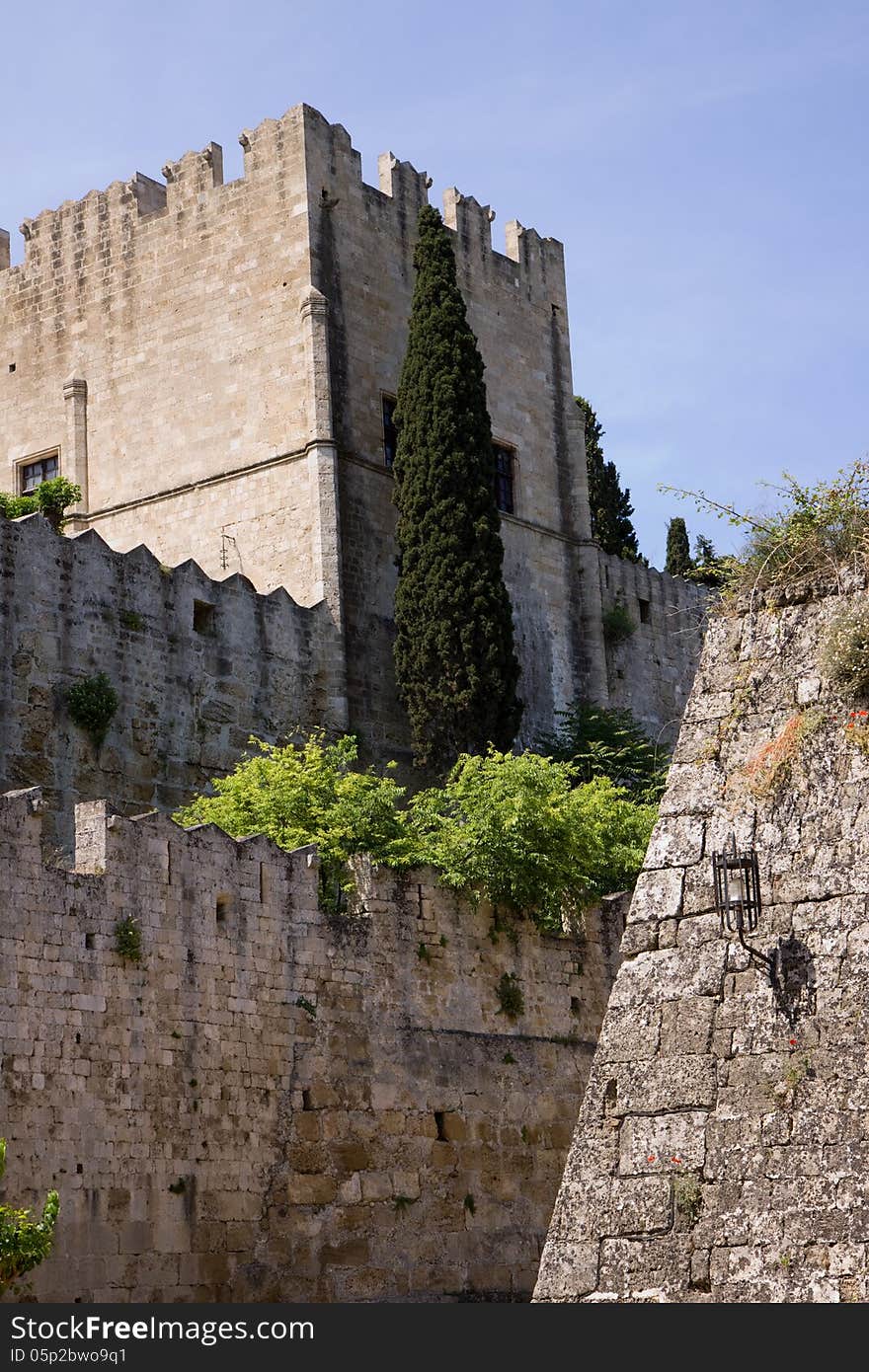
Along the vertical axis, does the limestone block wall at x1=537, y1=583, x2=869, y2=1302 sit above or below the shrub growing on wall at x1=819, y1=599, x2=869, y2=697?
below

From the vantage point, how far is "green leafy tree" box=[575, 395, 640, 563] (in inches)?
1838

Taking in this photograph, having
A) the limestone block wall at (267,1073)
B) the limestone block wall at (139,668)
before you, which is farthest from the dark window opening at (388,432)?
the limestone block wall at (267,1073)

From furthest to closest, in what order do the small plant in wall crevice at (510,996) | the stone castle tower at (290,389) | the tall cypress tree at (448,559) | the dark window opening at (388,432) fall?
the dark window opening at (388,432) < the stone castle tower at (290,389) < the tall cypress tree at (448,559) < the small plant in wall crevice at (510,996)

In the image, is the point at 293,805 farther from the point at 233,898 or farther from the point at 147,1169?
the point at 147,1169

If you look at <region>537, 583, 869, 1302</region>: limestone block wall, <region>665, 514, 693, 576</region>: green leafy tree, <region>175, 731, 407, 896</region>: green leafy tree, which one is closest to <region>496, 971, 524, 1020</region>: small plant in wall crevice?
<region>175, 731, 407, 896</region>: green leafy tree

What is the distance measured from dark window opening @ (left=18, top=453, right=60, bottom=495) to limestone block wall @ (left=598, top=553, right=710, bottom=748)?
990cm

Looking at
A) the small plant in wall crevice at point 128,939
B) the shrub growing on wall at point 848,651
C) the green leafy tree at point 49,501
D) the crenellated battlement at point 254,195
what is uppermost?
the crenellated battlement at point 254,195

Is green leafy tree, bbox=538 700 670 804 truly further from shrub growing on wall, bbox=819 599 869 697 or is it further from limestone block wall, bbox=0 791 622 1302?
shrub growing on wall, bbox=819 599 869 697

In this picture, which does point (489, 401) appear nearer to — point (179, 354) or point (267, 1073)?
point (179, 354)

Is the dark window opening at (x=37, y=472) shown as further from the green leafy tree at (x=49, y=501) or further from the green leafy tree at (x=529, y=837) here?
the green leafy tree at (x=529, y=837)

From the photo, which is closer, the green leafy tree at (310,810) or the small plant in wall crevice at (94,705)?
the green leafy tree at (310,810)

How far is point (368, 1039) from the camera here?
20.5m

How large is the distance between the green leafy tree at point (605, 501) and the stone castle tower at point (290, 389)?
8.71m

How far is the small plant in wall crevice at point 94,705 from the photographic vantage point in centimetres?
2638
